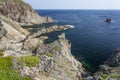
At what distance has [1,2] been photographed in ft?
552

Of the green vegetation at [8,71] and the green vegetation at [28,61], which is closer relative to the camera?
the green vegetation at [8,71]

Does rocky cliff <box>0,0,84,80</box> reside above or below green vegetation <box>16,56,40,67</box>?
below

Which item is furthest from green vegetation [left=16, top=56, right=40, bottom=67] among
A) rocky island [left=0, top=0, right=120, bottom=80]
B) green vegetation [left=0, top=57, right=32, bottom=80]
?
green vegetation [left=0, top=57, right=32, bottom=80]

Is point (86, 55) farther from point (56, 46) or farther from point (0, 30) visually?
point (0, 30)

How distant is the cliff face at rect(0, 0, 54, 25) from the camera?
165875 mm

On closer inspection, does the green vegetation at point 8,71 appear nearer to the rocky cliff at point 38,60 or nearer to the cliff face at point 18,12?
the rocky cliff at point 38,60

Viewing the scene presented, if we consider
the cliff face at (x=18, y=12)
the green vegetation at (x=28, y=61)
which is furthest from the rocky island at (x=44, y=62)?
the cliff face at (x=18, y=12)

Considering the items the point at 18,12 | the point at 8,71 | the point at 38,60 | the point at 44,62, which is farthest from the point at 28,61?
the point at 18,12

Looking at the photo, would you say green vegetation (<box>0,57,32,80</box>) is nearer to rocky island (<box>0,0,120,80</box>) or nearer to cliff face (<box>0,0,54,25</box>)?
rocky island (<box>0,0,120,80</box>)

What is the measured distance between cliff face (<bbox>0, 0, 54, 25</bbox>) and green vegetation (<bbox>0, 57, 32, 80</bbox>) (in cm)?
14144

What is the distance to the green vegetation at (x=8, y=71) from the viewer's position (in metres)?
20.8

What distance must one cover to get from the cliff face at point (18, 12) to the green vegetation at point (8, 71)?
141 meters

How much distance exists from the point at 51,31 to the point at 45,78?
375 feet

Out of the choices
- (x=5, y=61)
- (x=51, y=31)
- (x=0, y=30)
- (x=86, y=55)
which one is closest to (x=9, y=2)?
(x=51, y=31)
